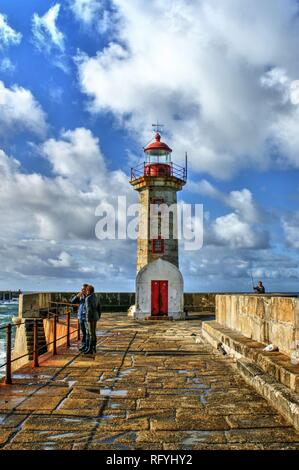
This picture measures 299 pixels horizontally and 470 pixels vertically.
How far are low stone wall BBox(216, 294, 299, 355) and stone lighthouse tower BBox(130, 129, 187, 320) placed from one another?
9879mm

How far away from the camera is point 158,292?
2031 cm

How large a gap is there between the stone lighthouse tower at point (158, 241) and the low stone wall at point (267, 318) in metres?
9.88

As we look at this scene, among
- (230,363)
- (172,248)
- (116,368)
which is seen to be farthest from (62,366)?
(172,248)

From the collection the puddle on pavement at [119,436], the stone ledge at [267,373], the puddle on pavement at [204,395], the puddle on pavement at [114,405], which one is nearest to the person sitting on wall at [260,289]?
the stone ledge at [267,373]

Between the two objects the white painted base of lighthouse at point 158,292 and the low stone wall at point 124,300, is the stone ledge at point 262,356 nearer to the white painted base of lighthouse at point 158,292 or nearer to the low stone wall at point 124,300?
the white painted base of lighthouse at point 158,292

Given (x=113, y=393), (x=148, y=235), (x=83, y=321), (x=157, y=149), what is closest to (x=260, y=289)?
(x=148, y=235)

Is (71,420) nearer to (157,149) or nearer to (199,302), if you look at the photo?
(157,149)

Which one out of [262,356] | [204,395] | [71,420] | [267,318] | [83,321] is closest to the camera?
[71,420]

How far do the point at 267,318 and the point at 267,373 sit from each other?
4.36ft

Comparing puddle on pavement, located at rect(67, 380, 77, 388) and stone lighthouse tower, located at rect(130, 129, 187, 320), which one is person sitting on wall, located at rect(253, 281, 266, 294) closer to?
stone lighthouse tower, located at rect(130, 129, 187, 320)

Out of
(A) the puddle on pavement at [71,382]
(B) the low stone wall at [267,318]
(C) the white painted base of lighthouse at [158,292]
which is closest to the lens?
(B) the low stone wall at [267,318]

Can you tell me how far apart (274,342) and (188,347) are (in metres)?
4.31

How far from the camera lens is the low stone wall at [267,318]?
5.77 metres

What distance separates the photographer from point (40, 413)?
15.7 ft
